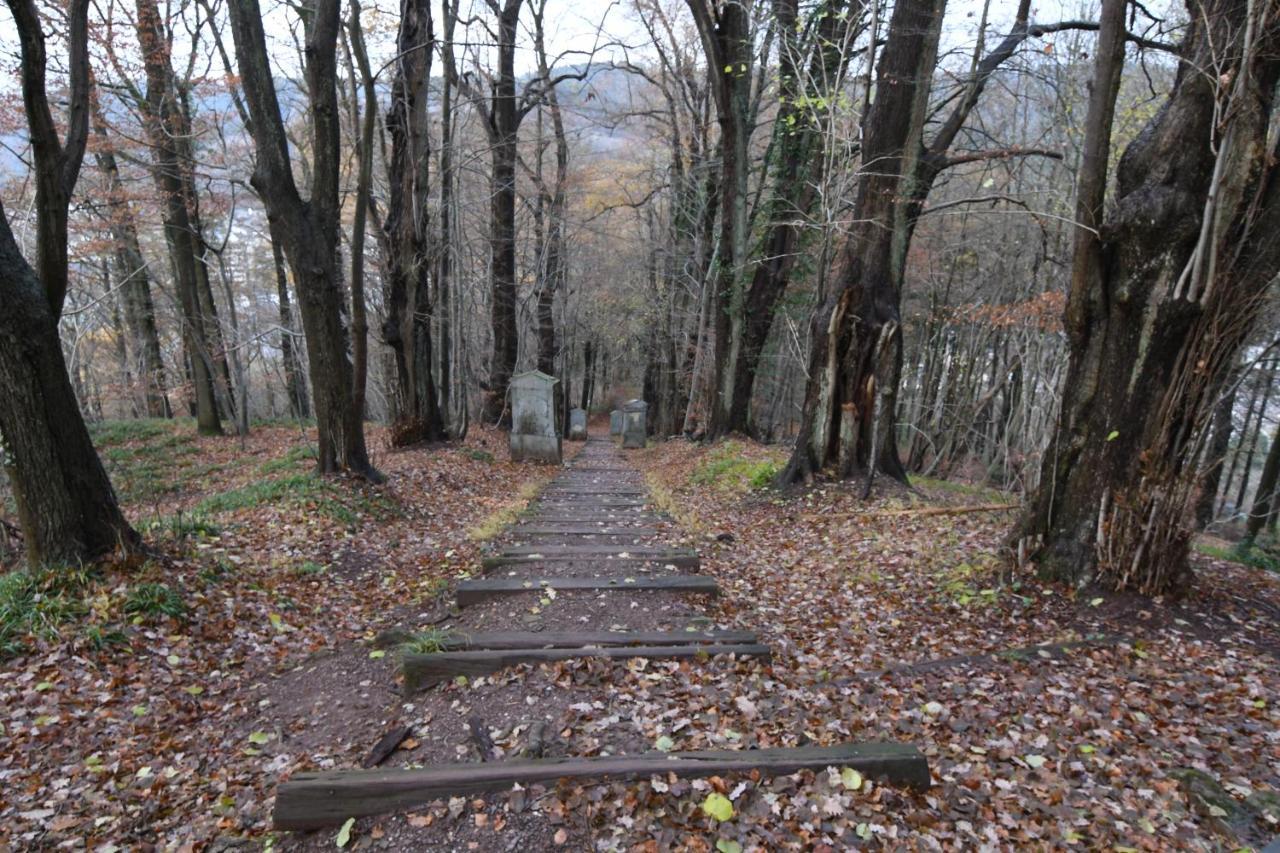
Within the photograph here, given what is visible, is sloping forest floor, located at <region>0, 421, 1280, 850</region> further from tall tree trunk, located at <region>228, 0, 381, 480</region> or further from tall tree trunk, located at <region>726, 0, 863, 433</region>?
tall tree trunk, located at <region>726, 0, 863, 433</region>

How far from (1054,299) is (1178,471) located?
865cm

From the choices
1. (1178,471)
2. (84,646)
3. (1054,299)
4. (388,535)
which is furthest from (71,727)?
(1054,299)

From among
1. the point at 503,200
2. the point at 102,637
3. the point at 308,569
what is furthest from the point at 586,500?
the point at 503,200

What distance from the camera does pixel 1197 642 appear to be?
3893mm

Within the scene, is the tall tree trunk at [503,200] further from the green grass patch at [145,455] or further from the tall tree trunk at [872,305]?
the tall tree trunk at [872,305]

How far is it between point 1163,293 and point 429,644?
17.9ft

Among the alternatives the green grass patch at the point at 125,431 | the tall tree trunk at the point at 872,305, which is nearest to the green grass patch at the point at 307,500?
the tall tree trunk at the point at 872,305

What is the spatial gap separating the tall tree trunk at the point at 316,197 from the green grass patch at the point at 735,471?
5.36m

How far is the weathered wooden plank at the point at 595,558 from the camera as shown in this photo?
5609mm

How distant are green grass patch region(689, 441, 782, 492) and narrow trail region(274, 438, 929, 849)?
9.92ft

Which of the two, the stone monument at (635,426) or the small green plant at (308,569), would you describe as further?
the stone monument at (635,426)

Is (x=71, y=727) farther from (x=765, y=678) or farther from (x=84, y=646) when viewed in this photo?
(x=765, y=678)

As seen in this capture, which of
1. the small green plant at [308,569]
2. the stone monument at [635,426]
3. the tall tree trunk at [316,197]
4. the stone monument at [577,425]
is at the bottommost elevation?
the stone monument at [577,425]

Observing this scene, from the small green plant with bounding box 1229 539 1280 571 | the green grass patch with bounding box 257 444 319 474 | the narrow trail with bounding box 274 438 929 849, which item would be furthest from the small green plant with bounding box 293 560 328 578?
the small green plant with bounding box 1229 539 1280 571
